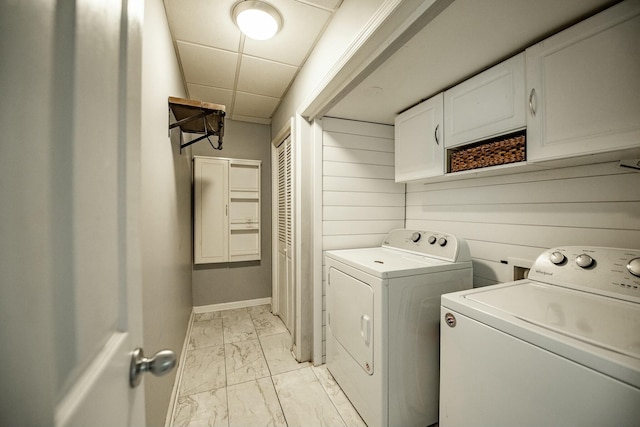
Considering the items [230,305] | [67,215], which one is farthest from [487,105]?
[230,305]

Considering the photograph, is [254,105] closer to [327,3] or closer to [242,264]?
[327,3]

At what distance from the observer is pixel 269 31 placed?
1.60 metres

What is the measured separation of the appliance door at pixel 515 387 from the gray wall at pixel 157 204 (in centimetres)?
134

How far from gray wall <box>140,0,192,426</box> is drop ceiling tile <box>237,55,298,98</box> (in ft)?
1.97

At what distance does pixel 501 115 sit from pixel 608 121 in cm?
44

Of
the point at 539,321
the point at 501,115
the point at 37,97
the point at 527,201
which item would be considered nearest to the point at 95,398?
the point at 37,97

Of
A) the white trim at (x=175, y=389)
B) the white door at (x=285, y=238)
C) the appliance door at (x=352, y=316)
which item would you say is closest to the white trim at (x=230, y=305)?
the white door at (x=285, y=238)

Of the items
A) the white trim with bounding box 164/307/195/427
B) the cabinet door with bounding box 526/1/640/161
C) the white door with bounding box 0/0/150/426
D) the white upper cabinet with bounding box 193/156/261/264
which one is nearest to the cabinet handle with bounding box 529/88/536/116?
the cabinet door with bounding box 526/1/640/161

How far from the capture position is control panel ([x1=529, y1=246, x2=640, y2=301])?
984 millimetres

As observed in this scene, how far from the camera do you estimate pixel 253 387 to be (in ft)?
6.05

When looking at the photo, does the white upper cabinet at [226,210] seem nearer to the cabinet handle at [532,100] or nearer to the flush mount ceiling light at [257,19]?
the flush mount ceiling light at [257,19]

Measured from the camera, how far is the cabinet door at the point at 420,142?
5.70 ft

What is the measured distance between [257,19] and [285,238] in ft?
6.28

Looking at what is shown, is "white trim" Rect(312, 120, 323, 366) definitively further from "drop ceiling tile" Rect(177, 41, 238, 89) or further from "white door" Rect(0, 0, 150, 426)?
"white door" Rect(0, 0, 150, 426)
